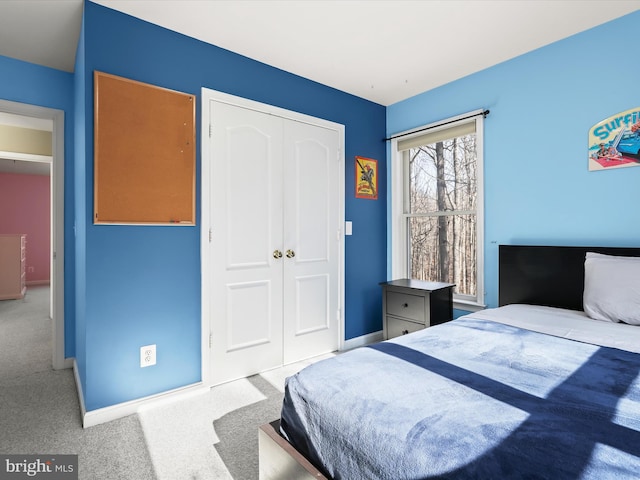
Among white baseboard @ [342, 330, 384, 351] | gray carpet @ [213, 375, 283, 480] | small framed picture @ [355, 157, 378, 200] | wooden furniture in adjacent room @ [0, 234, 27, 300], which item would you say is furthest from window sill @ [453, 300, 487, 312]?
wooden furniture in adjacent room @ [0, 234, 27, 300]

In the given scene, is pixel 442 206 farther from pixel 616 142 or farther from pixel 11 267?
pixel 11 267

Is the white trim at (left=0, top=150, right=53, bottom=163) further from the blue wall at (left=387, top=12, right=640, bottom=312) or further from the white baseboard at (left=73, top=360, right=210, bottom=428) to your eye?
the blue wall at (left=387, top=12, right=640, bottom=312)

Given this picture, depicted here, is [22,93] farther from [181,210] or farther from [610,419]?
[610,419]

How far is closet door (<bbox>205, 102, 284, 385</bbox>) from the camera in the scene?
8.38 ft

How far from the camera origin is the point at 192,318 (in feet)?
8.00

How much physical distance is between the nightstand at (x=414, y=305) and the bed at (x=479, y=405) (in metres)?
0.91

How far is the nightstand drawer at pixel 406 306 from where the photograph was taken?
114 inches

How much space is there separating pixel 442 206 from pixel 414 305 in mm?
1071

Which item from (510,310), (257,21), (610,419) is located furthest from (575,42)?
(610,419)

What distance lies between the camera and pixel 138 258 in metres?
2.22

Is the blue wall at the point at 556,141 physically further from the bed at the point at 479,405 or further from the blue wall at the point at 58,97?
the blue wall at the point at 58,97

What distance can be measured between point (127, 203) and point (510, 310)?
2.51m

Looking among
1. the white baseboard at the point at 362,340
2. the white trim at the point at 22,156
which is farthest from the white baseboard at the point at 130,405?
the white trim at the point at 22,156

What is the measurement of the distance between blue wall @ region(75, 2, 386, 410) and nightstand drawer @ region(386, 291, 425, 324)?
167cm
